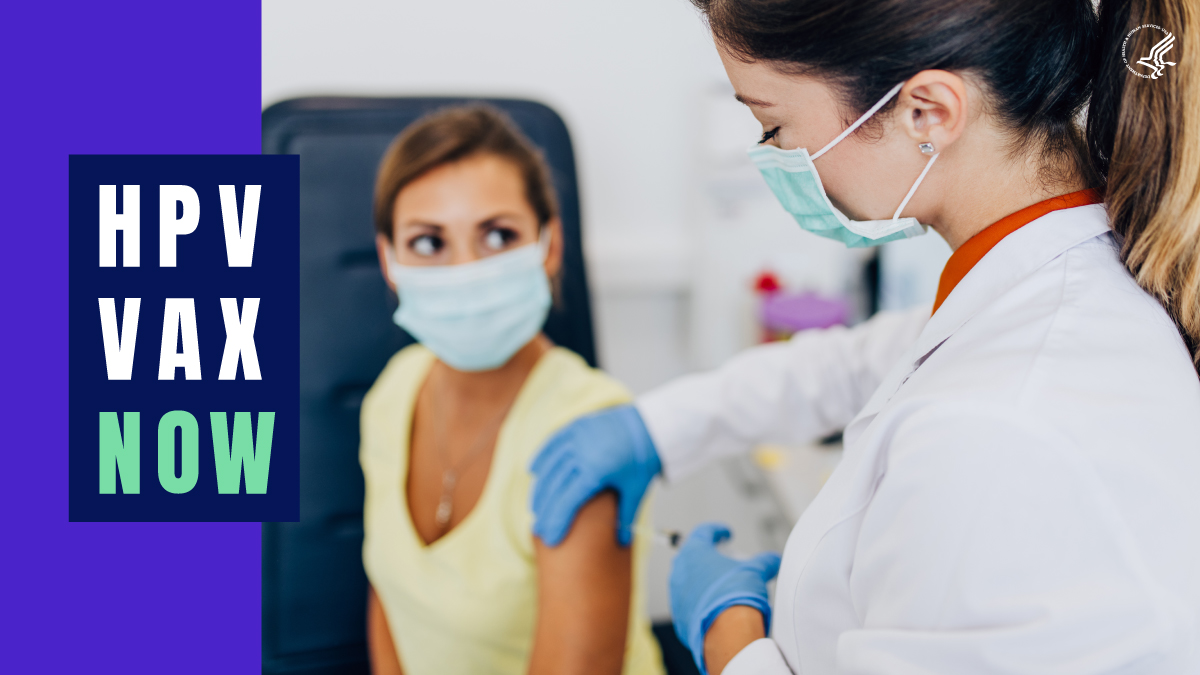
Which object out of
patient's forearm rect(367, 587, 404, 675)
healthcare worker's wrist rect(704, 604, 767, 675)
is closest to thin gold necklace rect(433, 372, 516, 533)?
patient's forearm rect(367, 587, 404, 675)

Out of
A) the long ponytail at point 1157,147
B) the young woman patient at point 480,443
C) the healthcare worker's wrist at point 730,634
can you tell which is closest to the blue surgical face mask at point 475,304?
the young woman patient at point 480,443

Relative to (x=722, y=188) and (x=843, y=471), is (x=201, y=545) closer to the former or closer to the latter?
(x=843, y=471)

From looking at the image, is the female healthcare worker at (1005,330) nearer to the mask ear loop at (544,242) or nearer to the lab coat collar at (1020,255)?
the lab coat collar at (1020,255)

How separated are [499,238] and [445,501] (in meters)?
0.40

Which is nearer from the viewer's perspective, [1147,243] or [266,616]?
[1147,243]

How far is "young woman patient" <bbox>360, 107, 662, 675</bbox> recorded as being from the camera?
3.45ft

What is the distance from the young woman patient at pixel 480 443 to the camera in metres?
1.05

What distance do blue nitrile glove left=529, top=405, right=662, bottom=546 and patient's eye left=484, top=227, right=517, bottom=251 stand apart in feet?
0.90

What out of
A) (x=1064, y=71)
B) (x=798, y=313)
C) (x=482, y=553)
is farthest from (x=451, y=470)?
(x=1064, y=71)

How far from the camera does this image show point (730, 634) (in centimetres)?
80

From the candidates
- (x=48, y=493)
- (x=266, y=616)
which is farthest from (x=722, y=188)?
(x=48, y=493)

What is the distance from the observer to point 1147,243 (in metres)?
0.60

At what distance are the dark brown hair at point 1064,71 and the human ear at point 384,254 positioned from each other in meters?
0.73

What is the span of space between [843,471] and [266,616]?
1042 millimetres
